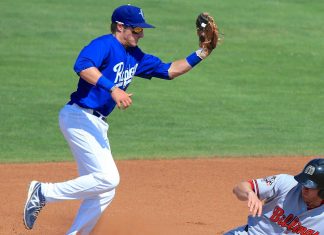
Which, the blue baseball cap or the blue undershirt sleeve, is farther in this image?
the blue baseball cap

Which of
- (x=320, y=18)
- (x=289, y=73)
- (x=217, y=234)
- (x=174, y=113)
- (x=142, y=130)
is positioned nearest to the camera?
(x=217, y=234)

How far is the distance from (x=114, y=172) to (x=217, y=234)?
59.5 inches

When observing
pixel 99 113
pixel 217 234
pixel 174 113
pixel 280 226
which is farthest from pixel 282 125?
pixel 280 226

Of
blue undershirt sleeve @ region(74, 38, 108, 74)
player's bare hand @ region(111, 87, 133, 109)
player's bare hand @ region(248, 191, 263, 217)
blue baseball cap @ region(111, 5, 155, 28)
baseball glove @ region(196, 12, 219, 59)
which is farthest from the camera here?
baseball glove @ region(196, 12, 219, 59)

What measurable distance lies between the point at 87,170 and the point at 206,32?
1815 mm

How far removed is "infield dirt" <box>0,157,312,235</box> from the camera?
872 centimetres

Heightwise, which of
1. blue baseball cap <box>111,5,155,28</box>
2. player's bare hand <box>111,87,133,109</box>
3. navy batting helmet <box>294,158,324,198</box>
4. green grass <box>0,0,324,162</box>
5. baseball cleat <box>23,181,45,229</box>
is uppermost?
blue baseball cap <box>111,5,155,28</box>

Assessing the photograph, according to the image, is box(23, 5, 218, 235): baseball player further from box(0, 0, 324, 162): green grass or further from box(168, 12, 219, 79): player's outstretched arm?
box(0, 0, 324, 162): green grass

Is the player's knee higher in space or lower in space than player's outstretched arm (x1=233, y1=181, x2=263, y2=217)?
lower

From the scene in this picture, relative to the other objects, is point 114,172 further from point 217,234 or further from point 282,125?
point 282,125

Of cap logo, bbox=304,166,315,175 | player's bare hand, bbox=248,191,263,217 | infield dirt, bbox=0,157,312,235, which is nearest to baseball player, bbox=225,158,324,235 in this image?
cap logo, bbox=304,166,315,175

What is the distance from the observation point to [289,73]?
17703 mm

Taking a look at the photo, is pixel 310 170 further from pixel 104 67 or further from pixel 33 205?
pixel 33 205

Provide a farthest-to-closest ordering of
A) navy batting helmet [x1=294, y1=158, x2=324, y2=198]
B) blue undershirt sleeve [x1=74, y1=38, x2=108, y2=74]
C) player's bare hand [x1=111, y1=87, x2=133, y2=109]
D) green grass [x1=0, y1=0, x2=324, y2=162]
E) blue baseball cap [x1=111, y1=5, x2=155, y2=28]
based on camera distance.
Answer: green grass [x1=0, y1=0, x2=324, y2=162]
blue baseball cap [x1=111, y1=5, x2=155, y2=28]
blue undershirt sleeve [x1=74, y1=38, x2=108, y2=74]
player's bare hand [x1=111, y1=87, x2=133, y2=109]
navy batting helmet [x1=294, y1=158, x2=324, y2=198]
